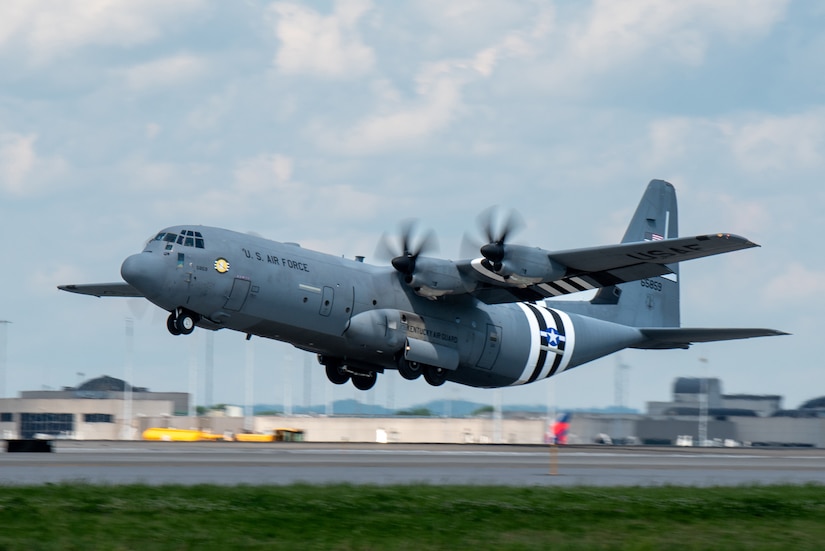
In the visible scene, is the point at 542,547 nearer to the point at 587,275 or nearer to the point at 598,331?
the point at 587,275

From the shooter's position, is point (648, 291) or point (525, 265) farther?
point (648, 291)

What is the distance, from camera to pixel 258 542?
11945 mm

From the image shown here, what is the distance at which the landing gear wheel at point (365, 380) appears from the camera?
120 ft

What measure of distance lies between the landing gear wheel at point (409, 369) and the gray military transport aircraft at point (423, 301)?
45 millimetres

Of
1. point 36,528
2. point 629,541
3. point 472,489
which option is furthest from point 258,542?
point 472,489

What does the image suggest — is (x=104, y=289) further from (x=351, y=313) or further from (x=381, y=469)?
(x=381, y=469)

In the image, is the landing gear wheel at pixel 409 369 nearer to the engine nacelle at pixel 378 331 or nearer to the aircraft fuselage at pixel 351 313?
the aircraft fuselage at pixel 351 313

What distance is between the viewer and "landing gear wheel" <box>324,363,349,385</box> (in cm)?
3612

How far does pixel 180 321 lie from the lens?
3088 centimetres

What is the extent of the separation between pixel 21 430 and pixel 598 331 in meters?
49.5

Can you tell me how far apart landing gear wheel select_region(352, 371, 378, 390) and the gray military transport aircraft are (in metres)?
0.06

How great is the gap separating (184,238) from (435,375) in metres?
10.1

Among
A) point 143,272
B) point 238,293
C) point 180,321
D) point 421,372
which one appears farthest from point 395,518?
point 421,372

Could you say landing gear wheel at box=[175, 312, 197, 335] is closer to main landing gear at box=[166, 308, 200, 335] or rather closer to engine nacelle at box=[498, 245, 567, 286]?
main landing gear at box=[166, 308, 200, 335]
